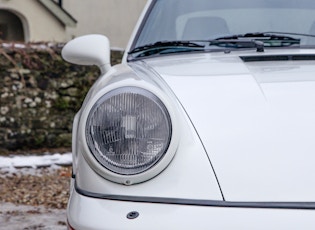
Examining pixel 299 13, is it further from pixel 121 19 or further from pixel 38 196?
pixel 121 19

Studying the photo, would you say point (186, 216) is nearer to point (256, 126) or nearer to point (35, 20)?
point (256, 126)

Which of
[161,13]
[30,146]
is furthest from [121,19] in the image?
[161,13]

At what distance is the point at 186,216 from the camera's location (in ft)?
5.51

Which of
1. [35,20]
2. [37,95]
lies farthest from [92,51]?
[35,20]

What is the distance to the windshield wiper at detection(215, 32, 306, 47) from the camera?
2.70 meters

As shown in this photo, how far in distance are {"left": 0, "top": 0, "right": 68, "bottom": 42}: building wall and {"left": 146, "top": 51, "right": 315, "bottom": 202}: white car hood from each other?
36.6 ft

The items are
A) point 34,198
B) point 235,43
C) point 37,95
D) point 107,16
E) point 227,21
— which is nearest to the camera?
point 235,43

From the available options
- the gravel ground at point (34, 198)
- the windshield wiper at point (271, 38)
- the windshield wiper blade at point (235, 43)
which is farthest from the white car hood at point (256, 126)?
the gravel ground at point (34, 198)

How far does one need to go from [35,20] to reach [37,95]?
611cm

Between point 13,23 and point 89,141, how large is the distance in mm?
12531

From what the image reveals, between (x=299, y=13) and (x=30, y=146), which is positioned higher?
(x=299, y=13)

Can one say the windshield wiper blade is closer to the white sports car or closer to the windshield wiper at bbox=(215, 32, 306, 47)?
the windshield wiper at bbox=(215, 32, 306, 47)

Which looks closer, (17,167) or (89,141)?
(89,141)

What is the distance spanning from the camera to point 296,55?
237cm
